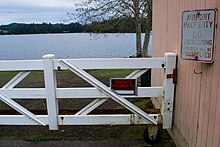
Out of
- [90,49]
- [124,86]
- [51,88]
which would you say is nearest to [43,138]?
[51,88]

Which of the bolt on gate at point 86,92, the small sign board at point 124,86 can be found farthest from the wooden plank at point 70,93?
the small sign board at point 124,86

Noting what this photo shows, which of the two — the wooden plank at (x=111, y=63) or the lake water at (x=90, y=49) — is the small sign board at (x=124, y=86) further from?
the lake water at (x=90, y=49)

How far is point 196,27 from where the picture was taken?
98.0 inches

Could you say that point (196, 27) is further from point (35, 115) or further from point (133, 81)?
point (35, 115)

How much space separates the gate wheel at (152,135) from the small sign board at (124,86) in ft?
2.10

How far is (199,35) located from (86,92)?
5.27 feet

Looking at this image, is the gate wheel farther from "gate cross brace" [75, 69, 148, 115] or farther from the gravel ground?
"gate cross brace" [75, 69, 148, 115]

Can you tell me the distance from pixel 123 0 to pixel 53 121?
1138 cm

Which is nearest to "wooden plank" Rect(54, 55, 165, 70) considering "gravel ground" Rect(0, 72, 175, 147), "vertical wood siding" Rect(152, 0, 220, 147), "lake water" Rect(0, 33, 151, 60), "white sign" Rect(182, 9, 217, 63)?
"vertical wood siding" Rect(152, 0, 220, 147)

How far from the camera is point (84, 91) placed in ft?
11.0

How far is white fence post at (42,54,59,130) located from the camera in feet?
10.6

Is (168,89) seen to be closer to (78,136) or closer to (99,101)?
(99,101)

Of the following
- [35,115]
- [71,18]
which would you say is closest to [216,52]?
[35,115]

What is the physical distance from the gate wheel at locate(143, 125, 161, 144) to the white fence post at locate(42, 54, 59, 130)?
4.16 ft
